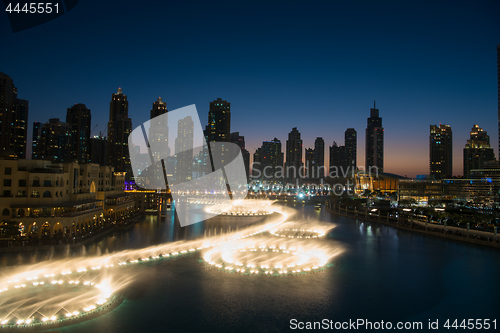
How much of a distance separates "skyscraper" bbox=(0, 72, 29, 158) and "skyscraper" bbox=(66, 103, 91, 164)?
2319 cm

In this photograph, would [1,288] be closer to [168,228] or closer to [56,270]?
[56,270]

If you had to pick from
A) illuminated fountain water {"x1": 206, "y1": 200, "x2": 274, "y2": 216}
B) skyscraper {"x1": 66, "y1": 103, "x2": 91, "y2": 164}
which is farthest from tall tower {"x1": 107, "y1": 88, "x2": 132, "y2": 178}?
illuminated fountain water {"x1": 206, "y1": 200, "x2": 274, "y2": 216}

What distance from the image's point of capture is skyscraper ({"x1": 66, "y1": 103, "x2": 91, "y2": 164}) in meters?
132

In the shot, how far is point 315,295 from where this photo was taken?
585 inches

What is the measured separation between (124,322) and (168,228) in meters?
25.1

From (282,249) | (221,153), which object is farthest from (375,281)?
(221,153)

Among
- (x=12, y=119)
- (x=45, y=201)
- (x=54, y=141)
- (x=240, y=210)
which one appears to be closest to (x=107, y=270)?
(x=45, y=201)

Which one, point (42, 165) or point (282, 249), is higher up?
point (42, 165)

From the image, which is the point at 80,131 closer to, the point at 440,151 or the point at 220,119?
the point at 220,119

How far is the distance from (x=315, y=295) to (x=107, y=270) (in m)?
11.7

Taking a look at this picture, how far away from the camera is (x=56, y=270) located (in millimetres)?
17922

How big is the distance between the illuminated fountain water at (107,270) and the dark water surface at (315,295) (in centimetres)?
93

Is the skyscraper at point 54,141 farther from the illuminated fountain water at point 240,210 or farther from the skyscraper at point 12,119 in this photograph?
the illuminated fountain water at point 240,210

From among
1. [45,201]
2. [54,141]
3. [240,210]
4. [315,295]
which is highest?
[54,141]
